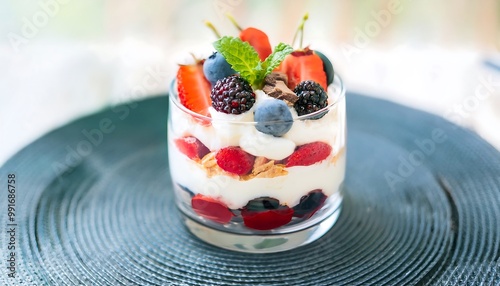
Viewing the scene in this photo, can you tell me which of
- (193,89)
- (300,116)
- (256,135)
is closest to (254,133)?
(256,135)

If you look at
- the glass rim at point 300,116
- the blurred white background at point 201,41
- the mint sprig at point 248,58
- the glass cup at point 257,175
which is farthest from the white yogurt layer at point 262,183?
the blurred white background at point 201,41

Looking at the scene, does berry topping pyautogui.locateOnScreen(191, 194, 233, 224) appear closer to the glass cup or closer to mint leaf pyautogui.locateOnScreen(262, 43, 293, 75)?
the glass cup

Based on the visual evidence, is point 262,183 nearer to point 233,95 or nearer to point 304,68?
point 233,95

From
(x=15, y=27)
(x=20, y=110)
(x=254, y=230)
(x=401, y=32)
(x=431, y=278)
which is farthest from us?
(x=401, y=32)

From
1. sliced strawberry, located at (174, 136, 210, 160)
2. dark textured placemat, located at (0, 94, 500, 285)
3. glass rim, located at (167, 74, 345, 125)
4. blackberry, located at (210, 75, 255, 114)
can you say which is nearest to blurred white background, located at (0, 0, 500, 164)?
dark textured placemat, located at (0, 94, 500, 285)

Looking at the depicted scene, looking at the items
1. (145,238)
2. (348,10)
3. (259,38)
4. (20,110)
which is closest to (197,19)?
(348,10)

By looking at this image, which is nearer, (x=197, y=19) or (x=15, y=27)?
(x=15, y=27)

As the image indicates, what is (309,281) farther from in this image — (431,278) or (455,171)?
(455,171)

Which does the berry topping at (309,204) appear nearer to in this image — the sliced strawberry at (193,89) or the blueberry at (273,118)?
the blueberry at (273,118)
